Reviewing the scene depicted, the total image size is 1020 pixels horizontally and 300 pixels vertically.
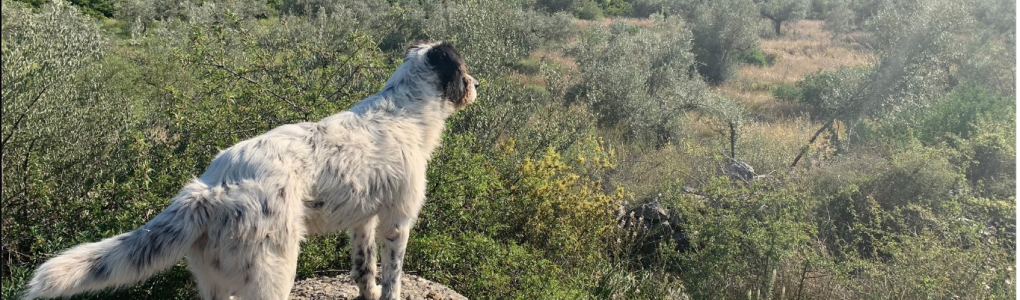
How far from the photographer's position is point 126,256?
2705 mm

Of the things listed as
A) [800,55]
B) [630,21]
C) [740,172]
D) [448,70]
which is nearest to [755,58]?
[800,55]

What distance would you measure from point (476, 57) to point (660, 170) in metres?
3.88

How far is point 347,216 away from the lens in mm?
3445

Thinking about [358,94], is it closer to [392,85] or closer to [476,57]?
[392,85]

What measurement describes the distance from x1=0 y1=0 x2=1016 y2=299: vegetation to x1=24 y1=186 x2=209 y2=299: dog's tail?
148 cm

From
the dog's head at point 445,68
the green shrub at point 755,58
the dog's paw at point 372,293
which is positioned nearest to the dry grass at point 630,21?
the green shrub at point 755,58

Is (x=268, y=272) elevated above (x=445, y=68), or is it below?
below

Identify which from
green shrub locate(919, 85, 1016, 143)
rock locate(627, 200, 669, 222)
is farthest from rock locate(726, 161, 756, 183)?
green shrub locate(919, 85, 1016, 143)

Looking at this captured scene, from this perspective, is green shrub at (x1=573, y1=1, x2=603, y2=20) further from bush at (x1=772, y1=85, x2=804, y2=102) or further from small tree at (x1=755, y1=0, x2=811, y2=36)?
bush at (x1=772, y1=85, x2=804, y2=102)

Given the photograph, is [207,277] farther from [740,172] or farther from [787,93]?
[787,93]

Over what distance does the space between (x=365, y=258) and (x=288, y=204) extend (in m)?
1.18

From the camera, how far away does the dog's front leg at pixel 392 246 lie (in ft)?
12.4

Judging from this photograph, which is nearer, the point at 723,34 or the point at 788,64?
the point at 723,34

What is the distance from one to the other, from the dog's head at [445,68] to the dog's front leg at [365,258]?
1.00 metres
